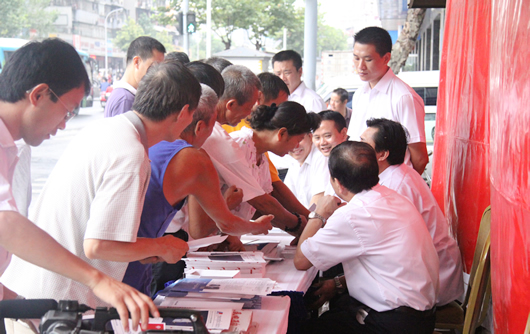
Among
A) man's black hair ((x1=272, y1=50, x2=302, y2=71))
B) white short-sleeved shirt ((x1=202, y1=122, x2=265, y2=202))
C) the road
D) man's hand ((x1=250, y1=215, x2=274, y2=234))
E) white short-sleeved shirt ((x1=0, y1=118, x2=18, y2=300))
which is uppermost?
man's black hair ((x1=272, y1=50, x2=302, y2=71))

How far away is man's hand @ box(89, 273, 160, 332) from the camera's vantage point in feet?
3.26

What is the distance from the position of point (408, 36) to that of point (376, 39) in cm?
457

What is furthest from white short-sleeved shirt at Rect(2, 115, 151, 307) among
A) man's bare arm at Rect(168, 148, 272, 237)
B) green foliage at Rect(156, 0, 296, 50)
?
green foliage at Rect(156, 0, 296, 50)

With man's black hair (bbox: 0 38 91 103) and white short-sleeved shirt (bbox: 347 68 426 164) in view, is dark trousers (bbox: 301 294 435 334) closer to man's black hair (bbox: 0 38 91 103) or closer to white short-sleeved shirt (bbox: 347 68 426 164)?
white short-sleeved shirt (bbox: 347 68 426 164)

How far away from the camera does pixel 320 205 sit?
2232 millimetres

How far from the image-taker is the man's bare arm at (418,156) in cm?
295

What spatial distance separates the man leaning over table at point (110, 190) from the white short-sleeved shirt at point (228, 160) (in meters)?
0.67

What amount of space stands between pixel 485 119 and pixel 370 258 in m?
0.89

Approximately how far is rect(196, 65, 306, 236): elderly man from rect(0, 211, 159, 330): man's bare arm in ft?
2.59

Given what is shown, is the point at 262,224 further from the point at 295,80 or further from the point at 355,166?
the point at 295,80

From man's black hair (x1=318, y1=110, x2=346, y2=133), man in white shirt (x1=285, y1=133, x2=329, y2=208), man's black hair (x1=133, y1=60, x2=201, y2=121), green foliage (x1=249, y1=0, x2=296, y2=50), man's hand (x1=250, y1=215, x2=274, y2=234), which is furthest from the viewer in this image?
green foliage (x1=249, y1=0, x2=296, y2=50)

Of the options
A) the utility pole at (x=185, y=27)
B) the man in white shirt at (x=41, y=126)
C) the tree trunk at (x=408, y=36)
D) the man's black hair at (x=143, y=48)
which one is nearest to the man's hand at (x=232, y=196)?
the man in white shirt at (x=41, y=126)

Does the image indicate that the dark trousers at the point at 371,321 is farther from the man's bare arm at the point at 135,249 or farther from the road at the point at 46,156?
the road at the point at 46,156

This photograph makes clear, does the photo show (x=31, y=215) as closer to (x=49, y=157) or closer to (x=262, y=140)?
(x=262, y=140)
